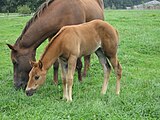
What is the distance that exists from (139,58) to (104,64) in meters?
4.00

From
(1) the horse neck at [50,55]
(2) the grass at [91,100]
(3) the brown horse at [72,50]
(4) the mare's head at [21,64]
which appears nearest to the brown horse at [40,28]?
(4) the mare's head at [21,64]

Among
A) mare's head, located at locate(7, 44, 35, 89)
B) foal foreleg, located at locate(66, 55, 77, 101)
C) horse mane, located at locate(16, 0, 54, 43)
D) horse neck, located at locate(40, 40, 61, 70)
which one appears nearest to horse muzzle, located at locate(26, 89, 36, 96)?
horse neck, located at locate(40, 40, 61, 70)

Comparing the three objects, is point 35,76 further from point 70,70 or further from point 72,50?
point 72,50

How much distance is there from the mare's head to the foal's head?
32.1 inches

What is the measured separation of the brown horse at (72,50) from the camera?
223 inches

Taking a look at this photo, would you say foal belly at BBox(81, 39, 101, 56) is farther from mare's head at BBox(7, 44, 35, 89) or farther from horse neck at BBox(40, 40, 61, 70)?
mare's head at BBox(7, 44, 35, 89)

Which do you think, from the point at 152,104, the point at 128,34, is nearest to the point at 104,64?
the point at 152,104

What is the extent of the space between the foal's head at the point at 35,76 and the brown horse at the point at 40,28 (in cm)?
85

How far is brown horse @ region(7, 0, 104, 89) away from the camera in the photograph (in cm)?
648

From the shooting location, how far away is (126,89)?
6.62m

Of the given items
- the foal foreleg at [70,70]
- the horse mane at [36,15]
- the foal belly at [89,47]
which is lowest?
the foal foreleg at [70,70]

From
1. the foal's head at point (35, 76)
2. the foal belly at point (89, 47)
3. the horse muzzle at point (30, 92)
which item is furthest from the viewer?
the foal belly at point (89, 47)

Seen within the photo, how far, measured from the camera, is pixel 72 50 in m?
5.75

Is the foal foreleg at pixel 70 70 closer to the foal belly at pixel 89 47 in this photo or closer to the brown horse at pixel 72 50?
the brown horse at pixel 72 50
